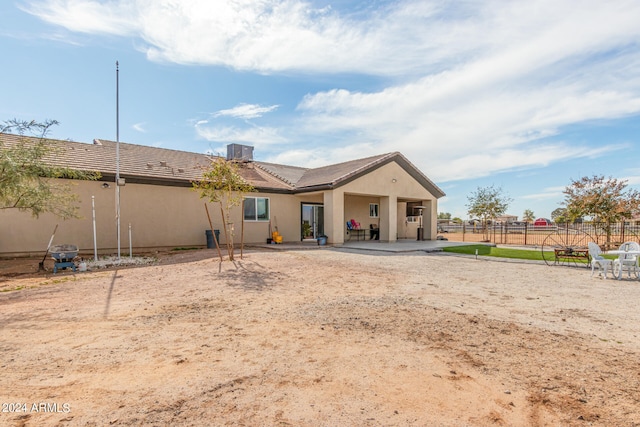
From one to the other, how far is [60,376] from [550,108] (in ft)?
57.3

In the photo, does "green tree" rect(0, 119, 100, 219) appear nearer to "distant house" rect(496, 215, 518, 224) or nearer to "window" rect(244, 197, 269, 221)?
"window" rect(244, 197, 269, 221)

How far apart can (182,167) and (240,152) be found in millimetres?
5498

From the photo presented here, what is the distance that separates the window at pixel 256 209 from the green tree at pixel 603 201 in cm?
1658

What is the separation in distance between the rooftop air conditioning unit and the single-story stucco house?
0.07 meters

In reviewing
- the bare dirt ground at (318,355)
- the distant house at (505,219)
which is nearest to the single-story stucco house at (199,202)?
the bare dirt ground at (318,355)

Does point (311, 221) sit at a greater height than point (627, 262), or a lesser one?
greater

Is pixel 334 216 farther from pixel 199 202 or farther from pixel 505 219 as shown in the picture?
pixel 505 219

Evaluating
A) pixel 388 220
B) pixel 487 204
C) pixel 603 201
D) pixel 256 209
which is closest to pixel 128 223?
pixel 256 209

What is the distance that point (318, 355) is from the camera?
386 cm

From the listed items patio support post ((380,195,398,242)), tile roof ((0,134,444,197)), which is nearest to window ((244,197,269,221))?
tile roof ((0,134,444,197))

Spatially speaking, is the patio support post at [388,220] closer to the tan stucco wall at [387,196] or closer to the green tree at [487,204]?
the tan stucco wall at [387,196]

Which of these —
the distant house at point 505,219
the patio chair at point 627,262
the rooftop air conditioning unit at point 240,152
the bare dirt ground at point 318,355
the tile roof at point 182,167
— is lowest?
the bare dirt ground at point 318,355

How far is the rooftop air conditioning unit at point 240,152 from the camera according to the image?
2181cm

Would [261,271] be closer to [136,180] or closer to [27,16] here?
[136,180]
